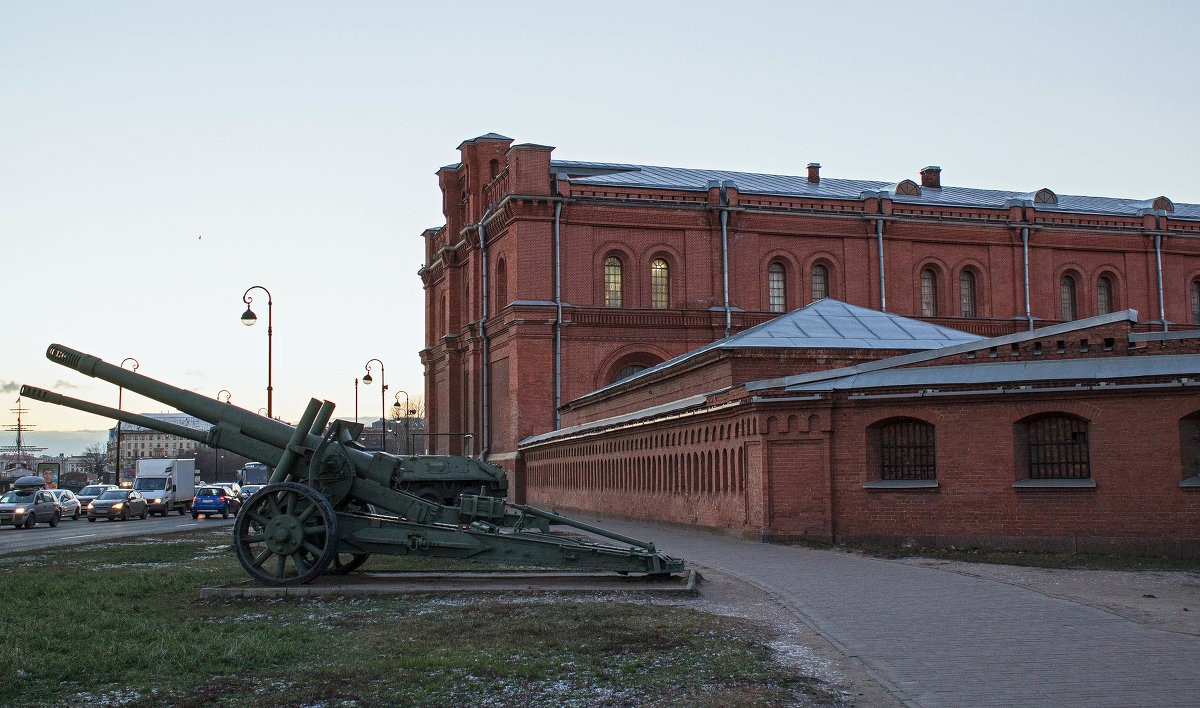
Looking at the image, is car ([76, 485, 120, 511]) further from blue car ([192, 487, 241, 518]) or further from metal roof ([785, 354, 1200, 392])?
metal roof ([785, 354, 1200, 392])

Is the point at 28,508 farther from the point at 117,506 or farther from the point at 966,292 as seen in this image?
the point at 966,292

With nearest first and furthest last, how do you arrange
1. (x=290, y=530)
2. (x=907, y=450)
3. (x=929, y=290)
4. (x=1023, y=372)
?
1. (x=290, y=530)
2. (x=1023, y=372)
3. (x=907, y=450)
4. (x=929, y=290)

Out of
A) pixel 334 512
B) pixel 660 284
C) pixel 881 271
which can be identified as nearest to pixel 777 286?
pixel 881 271

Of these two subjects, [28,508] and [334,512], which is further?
[28,508]

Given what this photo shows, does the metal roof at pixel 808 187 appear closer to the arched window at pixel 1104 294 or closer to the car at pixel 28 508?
the arched window at pixel 1104 294

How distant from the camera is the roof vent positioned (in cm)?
4772

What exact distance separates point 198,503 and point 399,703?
37.0m

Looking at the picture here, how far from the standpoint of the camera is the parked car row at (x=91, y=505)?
35.1m

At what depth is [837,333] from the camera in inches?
1132

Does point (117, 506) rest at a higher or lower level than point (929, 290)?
lower

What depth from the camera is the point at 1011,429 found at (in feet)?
56.2

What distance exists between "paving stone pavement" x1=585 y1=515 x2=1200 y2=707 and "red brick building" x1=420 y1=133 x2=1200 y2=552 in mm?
22536

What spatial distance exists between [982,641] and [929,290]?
121 feet

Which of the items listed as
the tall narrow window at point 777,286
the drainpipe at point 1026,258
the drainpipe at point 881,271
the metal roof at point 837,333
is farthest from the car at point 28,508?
the drainpipe at point 1026,258
